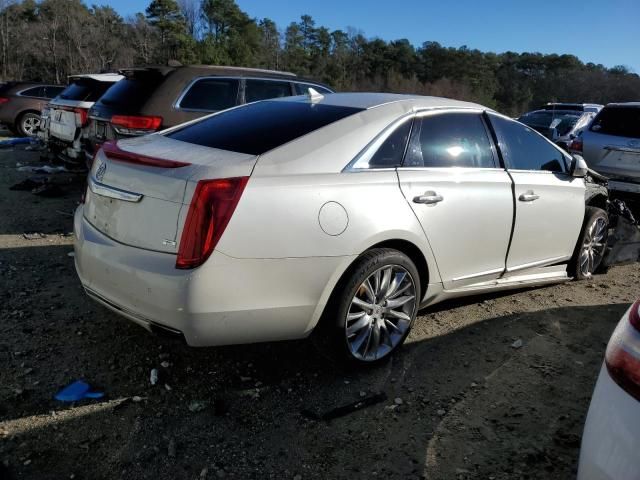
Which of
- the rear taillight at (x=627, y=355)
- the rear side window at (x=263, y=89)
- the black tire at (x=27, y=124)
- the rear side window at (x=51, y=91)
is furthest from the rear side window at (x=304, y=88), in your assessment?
the rear side window at (x=51, y=91)

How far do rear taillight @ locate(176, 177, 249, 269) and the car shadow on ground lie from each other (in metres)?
0.87

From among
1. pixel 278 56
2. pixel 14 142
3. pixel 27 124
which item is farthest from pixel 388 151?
pixel 278 56

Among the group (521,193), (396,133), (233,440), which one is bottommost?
(233,440)

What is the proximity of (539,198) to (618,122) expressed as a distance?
459 centimetres

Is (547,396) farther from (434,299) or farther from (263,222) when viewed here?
(263,222)

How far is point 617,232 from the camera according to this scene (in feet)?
18.6

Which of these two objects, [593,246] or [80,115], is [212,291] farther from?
[80,115]

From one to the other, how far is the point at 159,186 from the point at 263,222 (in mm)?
554

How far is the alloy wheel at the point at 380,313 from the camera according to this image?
126 inches

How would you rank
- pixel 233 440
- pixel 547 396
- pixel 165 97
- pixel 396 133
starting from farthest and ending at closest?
pixel 165 97 → pixel 396 133 → pixel 547 396 → pixel 233 440

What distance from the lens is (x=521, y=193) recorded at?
4.06 meters

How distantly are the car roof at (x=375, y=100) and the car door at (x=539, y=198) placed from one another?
0.43 meters

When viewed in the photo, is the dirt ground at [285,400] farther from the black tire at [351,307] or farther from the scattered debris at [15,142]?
the scattered debris at [15,142]

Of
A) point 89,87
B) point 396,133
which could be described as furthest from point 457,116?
point 89,87
